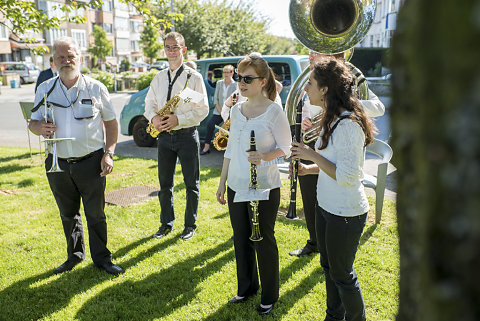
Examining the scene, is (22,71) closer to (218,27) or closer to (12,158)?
(218,27)

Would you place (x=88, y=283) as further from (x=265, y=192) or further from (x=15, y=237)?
(x=265, y=192)

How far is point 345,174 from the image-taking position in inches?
101

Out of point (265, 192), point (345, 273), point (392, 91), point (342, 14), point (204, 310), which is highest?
point (342, 14)

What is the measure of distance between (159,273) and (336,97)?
2508 mm

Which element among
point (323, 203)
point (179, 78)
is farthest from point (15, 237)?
point (323, 203)

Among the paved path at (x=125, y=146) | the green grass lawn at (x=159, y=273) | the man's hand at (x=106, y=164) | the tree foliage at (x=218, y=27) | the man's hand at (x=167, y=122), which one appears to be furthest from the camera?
the tree foliage at (x=218, y=27)

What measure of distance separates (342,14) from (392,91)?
10.9ft

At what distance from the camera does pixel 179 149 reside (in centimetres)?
475

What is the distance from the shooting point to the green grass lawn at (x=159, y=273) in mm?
3514

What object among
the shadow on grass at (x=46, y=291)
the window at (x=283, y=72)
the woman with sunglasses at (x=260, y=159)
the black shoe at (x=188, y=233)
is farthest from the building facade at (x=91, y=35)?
the woman with sunglasses at (x=260, y=159)

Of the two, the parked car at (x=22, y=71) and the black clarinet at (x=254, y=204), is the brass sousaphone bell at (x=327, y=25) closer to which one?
the black clarinet at (x=254, y=204)

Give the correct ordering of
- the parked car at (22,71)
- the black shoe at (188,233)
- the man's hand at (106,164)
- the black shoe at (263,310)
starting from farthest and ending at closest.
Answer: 1. the parked car at (22,71)
2. the black shoe at (188,233)
3. the man's hand at (106,164)
4. the black shoe at (263,310)

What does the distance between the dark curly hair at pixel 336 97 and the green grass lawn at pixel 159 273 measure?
5.25 feet

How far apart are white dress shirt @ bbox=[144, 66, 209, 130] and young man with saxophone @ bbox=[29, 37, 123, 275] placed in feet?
2.62
